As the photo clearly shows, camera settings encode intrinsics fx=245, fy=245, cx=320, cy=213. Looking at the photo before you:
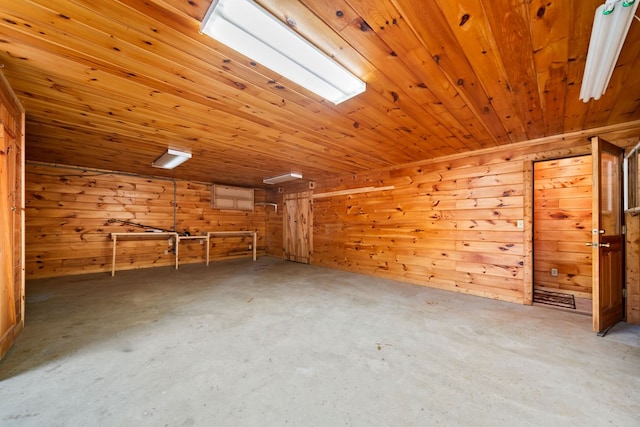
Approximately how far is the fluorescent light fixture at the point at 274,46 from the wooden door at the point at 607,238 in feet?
8.62

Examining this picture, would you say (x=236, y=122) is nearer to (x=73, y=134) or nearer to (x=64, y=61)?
(x=64, y=61)

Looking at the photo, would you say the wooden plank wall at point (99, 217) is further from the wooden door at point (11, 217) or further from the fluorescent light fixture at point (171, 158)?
the wooden door at point (11, 217)

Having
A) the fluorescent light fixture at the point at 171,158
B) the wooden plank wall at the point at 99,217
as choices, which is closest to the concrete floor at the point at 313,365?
the wooden plank wall at the point at 99,217

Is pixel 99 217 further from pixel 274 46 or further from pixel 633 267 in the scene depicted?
pixel 633 267

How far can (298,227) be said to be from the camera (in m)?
6.59

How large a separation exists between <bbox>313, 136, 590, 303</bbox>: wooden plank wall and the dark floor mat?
433mm

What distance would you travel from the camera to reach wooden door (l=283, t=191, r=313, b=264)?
629 cm

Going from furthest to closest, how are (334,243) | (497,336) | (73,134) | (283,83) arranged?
(334,243) < (73,134) < (497,336) < (283,83)

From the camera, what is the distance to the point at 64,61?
5.62 feet

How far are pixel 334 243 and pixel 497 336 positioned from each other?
12.0 feet

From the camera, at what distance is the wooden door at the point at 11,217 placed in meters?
1.91

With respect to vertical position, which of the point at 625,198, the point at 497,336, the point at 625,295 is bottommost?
the point at 497,336

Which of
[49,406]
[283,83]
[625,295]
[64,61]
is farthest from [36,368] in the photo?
[625,295]

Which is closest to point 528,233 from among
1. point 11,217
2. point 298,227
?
point 298,227
